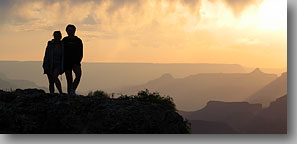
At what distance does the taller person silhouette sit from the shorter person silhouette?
9cm

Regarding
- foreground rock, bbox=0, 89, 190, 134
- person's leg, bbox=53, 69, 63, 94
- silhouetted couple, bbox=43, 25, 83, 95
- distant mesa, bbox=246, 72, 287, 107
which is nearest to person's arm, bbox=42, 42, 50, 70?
silhouetted couple, bbox=43, 25, 83, 95

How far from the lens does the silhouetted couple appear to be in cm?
721

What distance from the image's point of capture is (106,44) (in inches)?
276

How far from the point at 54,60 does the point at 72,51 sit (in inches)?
14.7

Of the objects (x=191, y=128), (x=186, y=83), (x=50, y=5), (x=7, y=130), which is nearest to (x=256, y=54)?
(x=186, y=83)

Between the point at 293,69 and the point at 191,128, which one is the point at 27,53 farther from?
the point at 293,69

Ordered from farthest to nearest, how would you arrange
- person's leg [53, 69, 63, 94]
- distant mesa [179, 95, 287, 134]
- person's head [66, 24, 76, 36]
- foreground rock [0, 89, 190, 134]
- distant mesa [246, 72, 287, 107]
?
person's leg [53, 69, 63, 94], person's head [66, 24, 76, 36], distant mesa [246, 72, 287, 107], distant mesa [179, 95, 287, 134], foreground rock [0, 89, 190, 134]

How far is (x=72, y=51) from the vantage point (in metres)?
7.23

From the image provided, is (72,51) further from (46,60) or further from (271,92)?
(271,92)

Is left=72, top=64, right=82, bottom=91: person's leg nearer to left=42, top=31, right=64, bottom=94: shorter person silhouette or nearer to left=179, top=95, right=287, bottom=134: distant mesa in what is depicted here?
left=42, top=31, right=64, bottom=94: shorter person silhouette

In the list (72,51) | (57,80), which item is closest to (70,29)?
(72,51)

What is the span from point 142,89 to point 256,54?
6.99 ft

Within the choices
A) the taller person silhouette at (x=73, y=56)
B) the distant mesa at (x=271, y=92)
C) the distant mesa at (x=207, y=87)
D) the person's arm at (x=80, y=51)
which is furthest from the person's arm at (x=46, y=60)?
the distant mesa at (x=271, y=92)

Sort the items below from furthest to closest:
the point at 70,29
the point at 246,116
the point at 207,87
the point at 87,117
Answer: the point at 70,29
the point at 207,87
the point at 246,116
the point at 87,117
